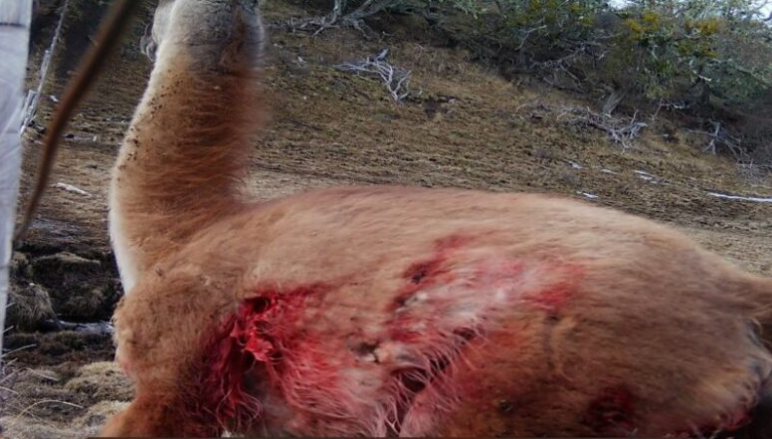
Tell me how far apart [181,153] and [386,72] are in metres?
9.44

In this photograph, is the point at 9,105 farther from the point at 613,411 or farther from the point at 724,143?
the point at 724,143

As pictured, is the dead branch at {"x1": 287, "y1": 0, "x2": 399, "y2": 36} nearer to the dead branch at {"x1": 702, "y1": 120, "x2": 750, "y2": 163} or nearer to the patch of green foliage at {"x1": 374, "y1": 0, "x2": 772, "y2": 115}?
the patch of green foliage at {"x1": 374, "y1": 0, "x2": 772, "y2": 115}

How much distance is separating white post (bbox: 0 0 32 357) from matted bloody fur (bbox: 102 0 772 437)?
1.50 ft

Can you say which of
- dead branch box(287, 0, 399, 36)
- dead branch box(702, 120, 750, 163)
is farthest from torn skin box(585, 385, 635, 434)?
dead branch box(702, 120, 750, 163)

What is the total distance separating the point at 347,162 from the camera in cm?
899

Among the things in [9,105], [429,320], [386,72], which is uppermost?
[429,320]

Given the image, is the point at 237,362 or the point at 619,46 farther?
the point at 619,46

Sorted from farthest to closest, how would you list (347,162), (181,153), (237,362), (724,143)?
(724,143)
(347,162)
(181,153)
(237,362)

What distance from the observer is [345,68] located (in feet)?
38.6

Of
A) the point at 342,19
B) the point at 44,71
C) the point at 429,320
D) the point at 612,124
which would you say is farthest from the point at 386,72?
the point at 429,320

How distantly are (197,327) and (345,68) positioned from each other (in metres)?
9.63

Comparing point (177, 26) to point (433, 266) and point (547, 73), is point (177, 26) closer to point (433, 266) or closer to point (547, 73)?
point (433, 266)

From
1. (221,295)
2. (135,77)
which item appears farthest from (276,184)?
(221,295)

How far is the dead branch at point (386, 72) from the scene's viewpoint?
1163 cm
